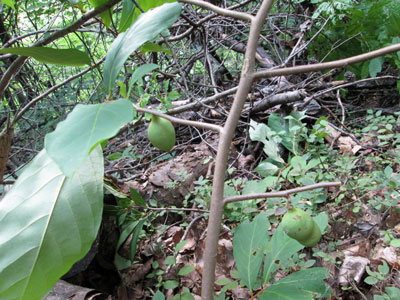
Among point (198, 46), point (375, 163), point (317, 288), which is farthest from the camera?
point (198, 46)

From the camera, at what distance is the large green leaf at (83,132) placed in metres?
0.44

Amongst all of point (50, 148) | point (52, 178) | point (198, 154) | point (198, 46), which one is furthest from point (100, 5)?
point (198, 46)

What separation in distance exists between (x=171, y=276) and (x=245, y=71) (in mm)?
1011

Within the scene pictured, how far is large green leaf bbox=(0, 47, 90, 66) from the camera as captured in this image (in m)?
0.75

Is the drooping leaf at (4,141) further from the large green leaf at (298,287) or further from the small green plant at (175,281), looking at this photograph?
the large green leaf at (298,287)

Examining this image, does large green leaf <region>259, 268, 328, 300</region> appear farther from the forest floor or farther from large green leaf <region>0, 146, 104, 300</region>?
large green leaf <region>0, 146, 104, 300</region>

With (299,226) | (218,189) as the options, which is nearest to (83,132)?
(218,189)

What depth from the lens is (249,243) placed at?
0.76 meters

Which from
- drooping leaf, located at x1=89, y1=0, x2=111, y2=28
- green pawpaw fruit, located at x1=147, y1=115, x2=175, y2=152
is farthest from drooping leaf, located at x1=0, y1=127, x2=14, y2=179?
green pawpaw fruit, located at x1=147, y1=115, x2=175, y2=152

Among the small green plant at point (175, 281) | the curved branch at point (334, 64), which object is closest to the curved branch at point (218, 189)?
the curved branch at point (334, 64)

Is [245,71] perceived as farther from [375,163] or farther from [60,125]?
[375,163]

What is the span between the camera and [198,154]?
214cm

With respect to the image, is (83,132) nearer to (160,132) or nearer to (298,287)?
(160,132)

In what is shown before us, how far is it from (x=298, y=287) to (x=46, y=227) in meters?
0.58
